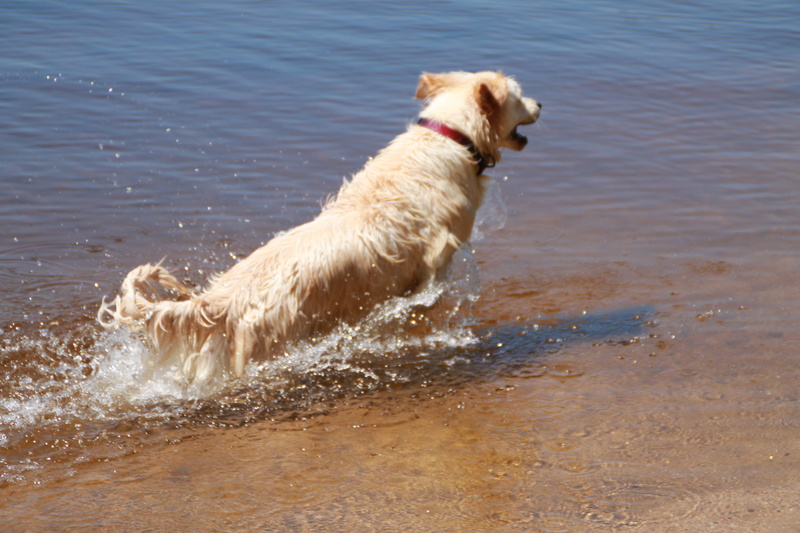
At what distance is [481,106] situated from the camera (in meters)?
5.68

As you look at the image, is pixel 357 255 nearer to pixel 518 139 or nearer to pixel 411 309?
pixel 411 309

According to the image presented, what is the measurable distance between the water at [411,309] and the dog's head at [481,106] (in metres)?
0.87

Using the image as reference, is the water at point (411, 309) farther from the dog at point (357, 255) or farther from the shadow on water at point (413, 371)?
the dog at point (357, 255)

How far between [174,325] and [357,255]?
1.10 meters

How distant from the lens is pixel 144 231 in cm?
740

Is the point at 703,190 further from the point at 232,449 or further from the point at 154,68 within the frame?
the point at 154,68

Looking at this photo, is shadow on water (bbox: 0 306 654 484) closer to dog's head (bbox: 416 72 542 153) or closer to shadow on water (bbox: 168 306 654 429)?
shadow on water (bbox: 168 306 654 429)

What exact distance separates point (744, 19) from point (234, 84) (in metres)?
9.65

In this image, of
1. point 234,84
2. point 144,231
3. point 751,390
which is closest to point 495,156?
point 751,390

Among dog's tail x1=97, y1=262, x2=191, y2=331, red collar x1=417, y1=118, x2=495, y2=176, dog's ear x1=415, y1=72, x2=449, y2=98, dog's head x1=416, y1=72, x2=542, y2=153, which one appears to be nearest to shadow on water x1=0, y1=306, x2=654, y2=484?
dog's tail x1=97, y1=262, x2=191, y2=331

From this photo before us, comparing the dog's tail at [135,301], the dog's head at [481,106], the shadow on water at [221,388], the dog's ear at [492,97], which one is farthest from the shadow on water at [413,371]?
the dog's ear at [492,97]

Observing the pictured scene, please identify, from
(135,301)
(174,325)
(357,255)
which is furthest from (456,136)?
(135,301)

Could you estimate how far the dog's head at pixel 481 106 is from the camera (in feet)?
18.5

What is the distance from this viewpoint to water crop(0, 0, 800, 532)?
159 inches
